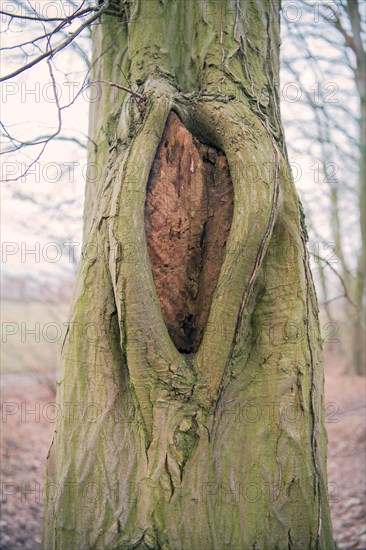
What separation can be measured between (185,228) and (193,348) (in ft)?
1.94

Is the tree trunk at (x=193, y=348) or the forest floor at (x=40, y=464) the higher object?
the tree trunk at (x=193, y=348)

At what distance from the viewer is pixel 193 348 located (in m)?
2.26

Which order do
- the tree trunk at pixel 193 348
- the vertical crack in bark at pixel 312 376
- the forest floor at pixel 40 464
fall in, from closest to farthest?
the tree trunk at pixel 193 348
the vertical crack in bark at pixel 312 376
the forest floor at pixel 40 464

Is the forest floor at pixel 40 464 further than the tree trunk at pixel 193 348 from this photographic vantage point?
Yes

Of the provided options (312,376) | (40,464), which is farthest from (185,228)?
(40,464)

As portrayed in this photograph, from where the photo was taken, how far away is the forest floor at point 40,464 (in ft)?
14.2

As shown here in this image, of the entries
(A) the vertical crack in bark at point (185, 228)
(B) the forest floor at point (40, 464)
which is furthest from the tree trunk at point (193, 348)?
(B) the forest floor at point (40, 464)

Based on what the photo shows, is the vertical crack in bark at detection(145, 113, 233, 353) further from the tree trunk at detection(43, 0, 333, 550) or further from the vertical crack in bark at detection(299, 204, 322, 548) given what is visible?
the vertical crack in bark at detection(299, 204, 322, 548)

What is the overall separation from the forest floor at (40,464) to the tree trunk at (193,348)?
1971mm

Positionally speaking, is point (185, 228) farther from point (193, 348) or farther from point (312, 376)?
point (312, 376)

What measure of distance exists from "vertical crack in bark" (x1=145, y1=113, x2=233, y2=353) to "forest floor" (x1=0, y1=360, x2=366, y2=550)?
7.26 ft

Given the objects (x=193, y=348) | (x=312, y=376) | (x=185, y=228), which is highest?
(x=185, y=228)

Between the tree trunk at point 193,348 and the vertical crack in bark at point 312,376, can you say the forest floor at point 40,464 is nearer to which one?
the vertical crack in bark at point 312,376

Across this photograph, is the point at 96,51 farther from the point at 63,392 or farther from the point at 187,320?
the point at 63,392
